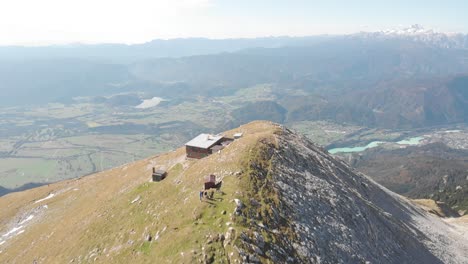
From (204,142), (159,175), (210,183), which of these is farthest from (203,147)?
(210,183)

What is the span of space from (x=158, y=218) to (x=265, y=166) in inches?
693

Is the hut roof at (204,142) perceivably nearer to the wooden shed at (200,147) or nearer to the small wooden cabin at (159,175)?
the wooden shed at (200,147)

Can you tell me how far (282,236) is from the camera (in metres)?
41.6

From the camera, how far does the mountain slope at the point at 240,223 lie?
130ft

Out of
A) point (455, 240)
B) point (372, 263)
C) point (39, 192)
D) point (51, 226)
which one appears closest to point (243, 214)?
point (372, 263)

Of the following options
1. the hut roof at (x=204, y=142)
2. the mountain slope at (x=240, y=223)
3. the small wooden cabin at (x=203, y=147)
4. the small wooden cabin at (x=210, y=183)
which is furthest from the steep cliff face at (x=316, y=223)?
the hut roof at (x=204, y=142)

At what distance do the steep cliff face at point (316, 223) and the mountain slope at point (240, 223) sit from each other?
16cm

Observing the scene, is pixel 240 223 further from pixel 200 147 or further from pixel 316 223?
pixel 200 147

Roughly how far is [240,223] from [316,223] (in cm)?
1289

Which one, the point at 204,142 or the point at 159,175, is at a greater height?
the point at 204,142

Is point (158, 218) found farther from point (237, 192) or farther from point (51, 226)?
point (51, 226)

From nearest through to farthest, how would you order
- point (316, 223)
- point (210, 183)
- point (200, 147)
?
point (210, 183)
point (316, 223)
point (200, 147)

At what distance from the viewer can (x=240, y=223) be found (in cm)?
4050

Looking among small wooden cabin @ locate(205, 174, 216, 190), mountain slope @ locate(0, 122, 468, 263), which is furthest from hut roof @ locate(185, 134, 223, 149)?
small wooden cabin @ locate(205, 174, 216, 190)
